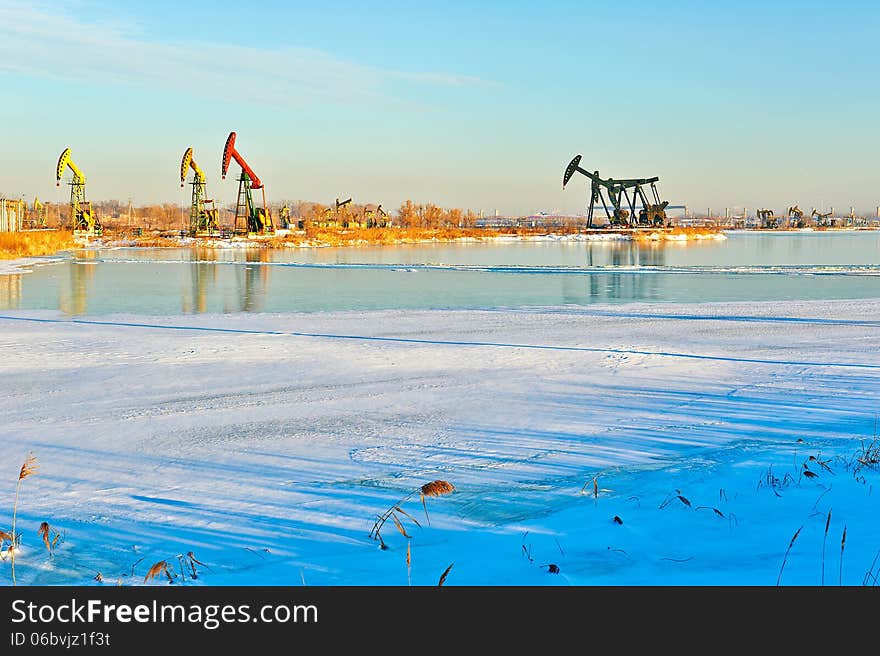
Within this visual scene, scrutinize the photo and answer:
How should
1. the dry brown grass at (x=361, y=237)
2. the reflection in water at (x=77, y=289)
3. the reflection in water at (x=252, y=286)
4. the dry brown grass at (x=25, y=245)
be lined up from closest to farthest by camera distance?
1. the reflection in water at (x=77, y=289)
2. the reflection in water at (x=252, y=286)
3. the dry brown grass at (x=25, y=245)
4. the dry brown grass at (x=361, y=237)

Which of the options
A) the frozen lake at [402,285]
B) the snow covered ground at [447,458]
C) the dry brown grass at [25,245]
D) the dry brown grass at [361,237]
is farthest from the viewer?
the dry brown grass at [361,237]

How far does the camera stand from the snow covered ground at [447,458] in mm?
3947

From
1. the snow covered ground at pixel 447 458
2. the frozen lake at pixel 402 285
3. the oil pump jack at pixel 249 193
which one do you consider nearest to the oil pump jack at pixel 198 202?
the oil pump jack at pixel 249 193

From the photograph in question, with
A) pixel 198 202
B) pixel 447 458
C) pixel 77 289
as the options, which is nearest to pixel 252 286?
pixel 77 289

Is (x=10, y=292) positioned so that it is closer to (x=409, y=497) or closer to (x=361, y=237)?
(x=409, y=497)

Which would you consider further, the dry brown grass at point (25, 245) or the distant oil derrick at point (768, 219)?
the distant oil derrick at point (768, 219)

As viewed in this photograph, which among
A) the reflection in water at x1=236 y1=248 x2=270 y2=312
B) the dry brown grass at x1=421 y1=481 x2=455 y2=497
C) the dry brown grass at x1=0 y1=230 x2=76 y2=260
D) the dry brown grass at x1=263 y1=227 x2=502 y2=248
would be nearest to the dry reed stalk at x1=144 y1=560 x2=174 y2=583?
the dry brown grass at x1=421 y1=481 x2=455 y2=497

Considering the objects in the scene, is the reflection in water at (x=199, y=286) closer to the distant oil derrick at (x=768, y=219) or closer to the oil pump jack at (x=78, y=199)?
the oil pump jack at (x=78, y=199)

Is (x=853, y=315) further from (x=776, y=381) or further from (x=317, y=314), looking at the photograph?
(x=317, y=314)

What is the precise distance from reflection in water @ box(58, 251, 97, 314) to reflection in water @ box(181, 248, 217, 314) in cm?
190

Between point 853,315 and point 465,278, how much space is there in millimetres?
11878

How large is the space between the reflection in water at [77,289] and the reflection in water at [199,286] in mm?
1898

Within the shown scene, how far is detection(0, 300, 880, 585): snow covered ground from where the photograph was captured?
3.95 meters

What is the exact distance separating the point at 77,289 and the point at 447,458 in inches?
655
